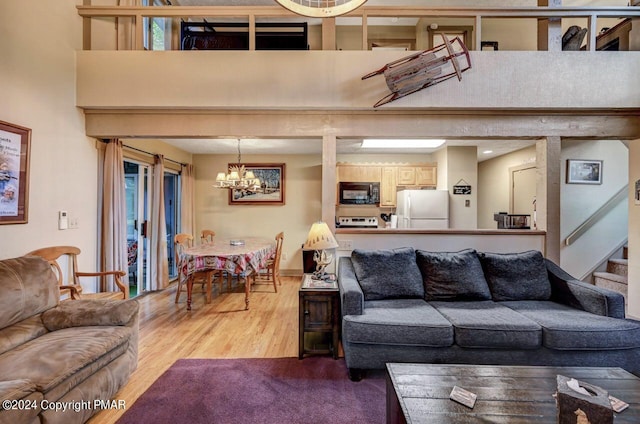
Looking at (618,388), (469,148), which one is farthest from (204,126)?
(469,148)

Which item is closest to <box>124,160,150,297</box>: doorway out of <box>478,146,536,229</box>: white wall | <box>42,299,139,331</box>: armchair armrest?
<box>42,299,139,331</box>: armchair armrest

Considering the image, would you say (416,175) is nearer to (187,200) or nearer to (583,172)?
(583,172)

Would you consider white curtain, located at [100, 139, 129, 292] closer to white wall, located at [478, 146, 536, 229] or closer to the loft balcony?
the loft balcony

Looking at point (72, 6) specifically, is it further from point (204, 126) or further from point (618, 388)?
point (618, 388)

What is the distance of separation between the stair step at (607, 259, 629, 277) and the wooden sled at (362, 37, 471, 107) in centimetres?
357

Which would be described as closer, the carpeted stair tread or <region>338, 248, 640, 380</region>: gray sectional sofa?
<region>338, 248, 640, 380</region>: gray sectional sofa

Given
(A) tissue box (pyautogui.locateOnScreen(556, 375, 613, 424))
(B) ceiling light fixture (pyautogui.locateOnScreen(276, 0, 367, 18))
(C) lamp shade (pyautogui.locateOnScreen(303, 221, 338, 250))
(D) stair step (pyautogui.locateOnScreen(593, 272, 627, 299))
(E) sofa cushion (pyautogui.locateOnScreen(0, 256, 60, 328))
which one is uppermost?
(B) ceiling light fixture (pyautogui.locateOnScreen(276, 0, 367, 18))

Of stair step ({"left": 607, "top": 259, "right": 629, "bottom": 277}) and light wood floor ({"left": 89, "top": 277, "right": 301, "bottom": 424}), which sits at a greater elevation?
stair step ({"left": 607, "top": 259, "right": 629, "bottom": 277})

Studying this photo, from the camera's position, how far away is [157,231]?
14.8ft

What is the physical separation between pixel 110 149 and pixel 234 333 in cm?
266

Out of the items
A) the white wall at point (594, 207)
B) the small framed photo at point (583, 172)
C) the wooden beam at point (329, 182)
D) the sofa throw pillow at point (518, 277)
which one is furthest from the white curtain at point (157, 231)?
the small framed photo at point (583, 172)

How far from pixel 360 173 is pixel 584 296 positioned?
3.76 m

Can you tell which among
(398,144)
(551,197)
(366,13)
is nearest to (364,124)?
(366,13)

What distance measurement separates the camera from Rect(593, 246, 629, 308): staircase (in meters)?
3.67
